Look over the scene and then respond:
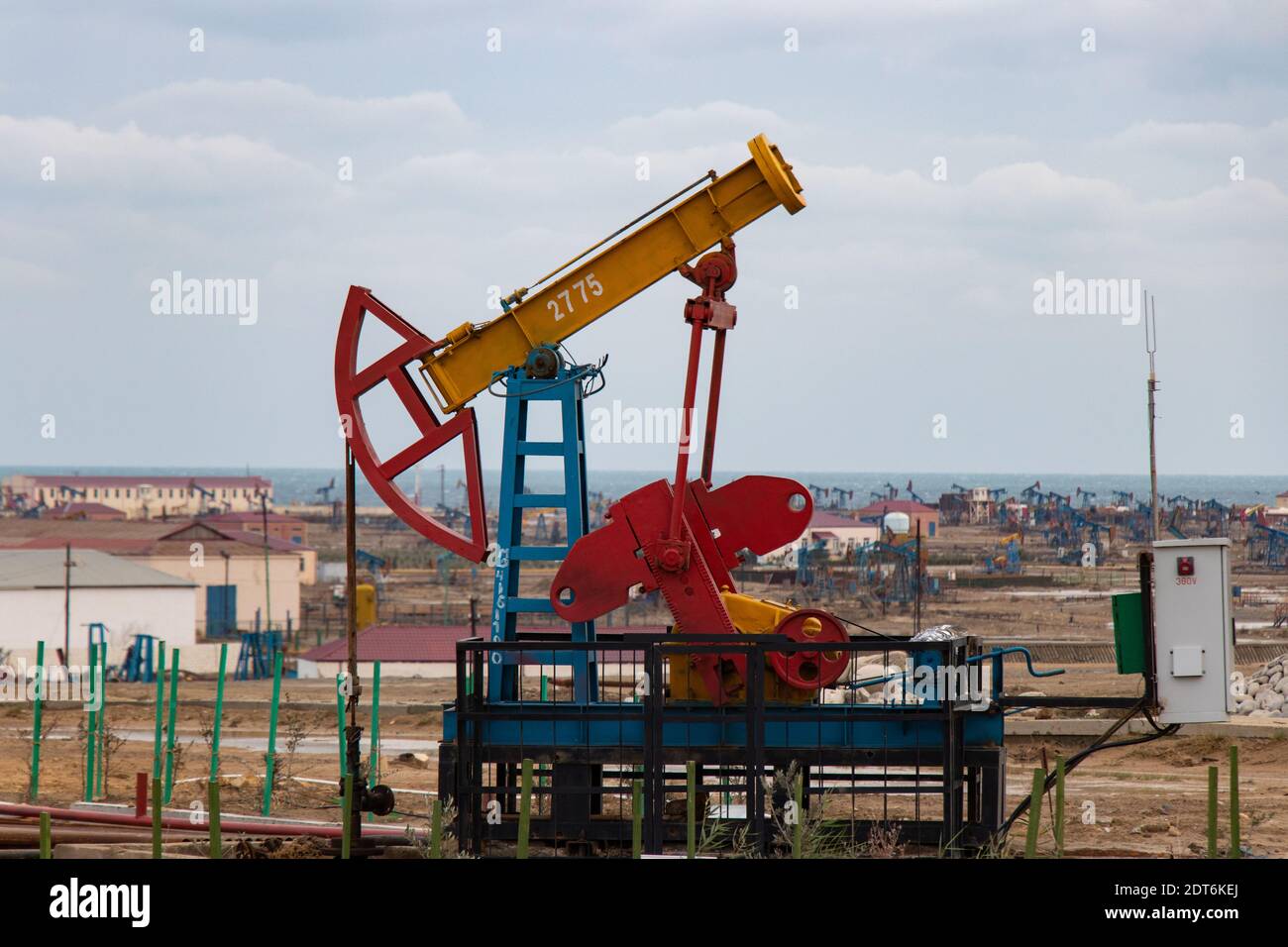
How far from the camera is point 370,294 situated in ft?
36.8

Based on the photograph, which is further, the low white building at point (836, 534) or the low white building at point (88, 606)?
the low white building at point (836, 534)

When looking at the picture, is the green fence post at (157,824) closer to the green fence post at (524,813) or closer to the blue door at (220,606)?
the green fence post at (524,813)

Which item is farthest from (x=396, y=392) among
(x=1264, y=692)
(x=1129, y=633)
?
(x=1264, y=692)

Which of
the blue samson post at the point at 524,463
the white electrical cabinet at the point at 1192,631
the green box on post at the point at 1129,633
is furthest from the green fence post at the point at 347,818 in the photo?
the white electrical cabinet at the point at 1192,631

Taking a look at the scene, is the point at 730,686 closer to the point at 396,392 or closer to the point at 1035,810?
the point at 1035,810

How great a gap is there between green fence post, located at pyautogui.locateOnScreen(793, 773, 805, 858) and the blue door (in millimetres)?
46679

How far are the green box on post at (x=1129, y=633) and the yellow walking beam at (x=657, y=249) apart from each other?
3196 millimetres

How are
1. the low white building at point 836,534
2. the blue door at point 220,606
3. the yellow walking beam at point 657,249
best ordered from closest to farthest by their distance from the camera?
1. the yellow walking beam at point 657,249
2. the blue door at point 220,606
3. the low white building at point 836,534

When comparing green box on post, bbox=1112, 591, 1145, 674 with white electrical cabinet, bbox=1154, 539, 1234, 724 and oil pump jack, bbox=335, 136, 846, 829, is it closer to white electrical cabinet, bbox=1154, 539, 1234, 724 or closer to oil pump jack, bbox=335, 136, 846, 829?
white electrical cabinet, bbox=1154, 539, 1234, 724

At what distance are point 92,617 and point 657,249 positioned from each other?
3260 cm

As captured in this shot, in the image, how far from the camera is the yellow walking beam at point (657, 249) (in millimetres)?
10734
